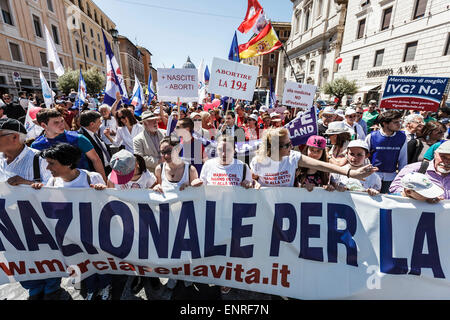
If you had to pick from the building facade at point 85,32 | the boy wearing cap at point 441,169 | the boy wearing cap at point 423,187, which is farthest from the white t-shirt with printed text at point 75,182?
the building facade at point 85,32

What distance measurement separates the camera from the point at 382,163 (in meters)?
3.29

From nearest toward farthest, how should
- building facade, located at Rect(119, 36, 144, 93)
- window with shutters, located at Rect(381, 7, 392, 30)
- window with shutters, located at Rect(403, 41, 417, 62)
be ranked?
1. window with shutters, located at Rect(403, 41, 417, 62)
2. window with shutters, located at Rect(381, 7, 392, 30)
3. building facade, located at Rect(119, 36, 144, 93)

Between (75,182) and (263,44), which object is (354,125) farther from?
(75,182)

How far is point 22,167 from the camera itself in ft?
7.35

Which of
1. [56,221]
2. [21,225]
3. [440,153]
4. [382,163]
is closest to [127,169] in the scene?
[56,221]

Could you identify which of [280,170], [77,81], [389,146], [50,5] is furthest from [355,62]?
Answer: [50,5]

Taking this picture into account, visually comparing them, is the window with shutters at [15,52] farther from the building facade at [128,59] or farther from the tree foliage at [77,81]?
the building facade at [128,59]

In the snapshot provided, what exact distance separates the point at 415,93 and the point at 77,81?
24.9 m

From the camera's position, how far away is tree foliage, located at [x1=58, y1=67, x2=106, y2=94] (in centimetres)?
2033

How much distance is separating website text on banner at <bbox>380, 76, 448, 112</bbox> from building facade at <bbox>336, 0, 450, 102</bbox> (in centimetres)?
1404

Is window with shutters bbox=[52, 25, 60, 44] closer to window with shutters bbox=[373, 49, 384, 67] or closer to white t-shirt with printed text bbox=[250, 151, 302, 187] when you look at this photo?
white t-shirt with printed text bbox=[250, 151, 302, 187]

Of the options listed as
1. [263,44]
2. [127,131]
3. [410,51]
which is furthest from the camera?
[410,51]

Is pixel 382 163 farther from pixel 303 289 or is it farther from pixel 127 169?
pixel 127 169

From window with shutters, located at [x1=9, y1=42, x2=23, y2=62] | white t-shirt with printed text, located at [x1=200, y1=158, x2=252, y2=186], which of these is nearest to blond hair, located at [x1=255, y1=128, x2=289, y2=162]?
white t-shirt with printed text, located at [x1=200, y1=158, x2=252, y2=186]
